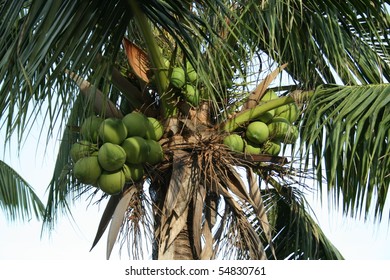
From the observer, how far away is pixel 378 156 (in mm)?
3885

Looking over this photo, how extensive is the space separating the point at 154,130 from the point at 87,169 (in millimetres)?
430

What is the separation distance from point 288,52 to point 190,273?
150 cm

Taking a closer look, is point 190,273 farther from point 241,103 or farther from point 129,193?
point 241,103

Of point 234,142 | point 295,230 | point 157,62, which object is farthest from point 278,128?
point 295,230

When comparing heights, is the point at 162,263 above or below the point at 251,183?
below

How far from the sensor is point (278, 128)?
161 inches

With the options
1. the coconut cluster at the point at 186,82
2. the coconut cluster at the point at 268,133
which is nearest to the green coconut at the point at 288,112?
the coconut cluster at the point at 268,133

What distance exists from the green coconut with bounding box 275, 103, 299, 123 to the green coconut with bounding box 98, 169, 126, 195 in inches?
37.9

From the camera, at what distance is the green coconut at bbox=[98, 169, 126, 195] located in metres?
3.66

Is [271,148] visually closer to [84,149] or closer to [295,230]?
[84,149]

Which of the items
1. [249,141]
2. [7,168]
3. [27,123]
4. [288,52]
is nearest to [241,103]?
[249,141]

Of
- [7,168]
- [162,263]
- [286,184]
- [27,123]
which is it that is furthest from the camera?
[7,168]

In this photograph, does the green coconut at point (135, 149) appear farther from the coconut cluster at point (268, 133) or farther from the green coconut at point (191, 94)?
the coconut cluster at point (268, 133)

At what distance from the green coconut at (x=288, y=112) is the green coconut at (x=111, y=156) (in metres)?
0.96
